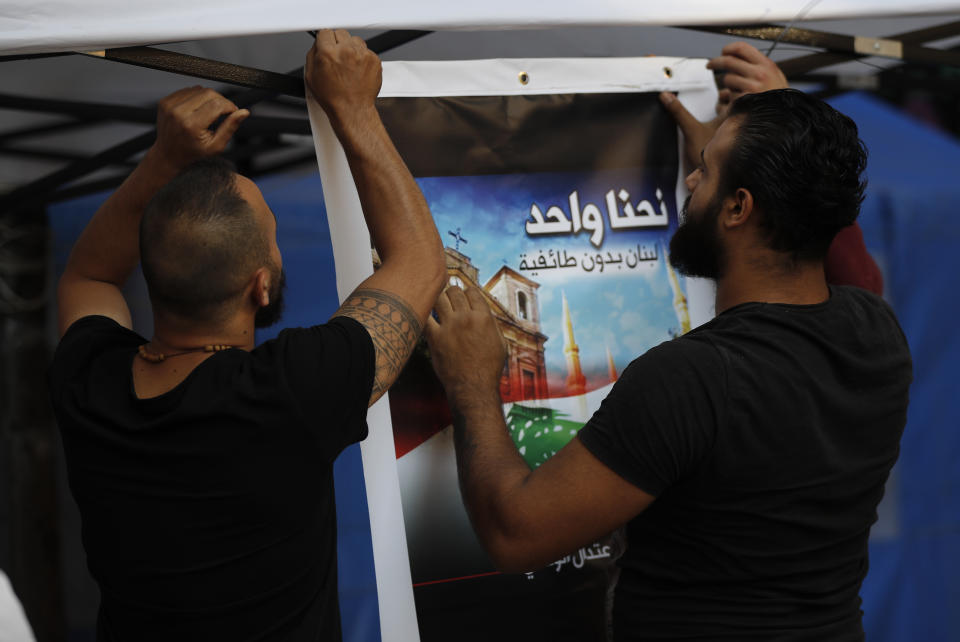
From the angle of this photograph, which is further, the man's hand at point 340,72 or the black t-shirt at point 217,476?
the man's hand at point 340,72

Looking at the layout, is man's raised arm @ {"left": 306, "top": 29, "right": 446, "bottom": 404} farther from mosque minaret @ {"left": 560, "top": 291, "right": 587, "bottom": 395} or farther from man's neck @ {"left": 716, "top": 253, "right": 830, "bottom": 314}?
man's neck @ {"left": 716, "top": 253, "right": 830, "bottom": 314}

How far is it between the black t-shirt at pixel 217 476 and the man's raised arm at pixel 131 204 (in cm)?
25

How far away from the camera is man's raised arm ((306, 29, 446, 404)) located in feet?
4.00

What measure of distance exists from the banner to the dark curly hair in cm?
39

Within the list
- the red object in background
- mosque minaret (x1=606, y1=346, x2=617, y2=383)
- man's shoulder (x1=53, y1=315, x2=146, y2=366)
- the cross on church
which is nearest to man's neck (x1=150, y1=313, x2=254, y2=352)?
man's shoulder (x1=53, y1=315, x2=146, y2=366)

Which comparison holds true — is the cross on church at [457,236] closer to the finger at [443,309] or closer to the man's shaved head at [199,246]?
the finger at [443,309]

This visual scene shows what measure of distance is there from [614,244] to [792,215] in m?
0.46

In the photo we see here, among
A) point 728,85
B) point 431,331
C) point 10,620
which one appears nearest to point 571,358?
point 431,331

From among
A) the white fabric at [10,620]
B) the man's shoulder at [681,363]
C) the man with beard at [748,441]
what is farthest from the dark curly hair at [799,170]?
the white fabric at [10,620]

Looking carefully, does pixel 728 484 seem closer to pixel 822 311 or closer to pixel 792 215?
pixel 822 311

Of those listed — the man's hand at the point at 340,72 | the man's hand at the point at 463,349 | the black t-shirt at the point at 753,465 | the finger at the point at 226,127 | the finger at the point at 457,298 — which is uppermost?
→ the man's hand at the point at 340,72

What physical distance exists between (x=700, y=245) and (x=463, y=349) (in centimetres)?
46

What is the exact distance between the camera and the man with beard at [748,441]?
44.5 inches

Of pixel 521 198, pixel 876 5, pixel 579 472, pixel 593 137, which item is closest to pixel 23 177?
pixel 521 198
